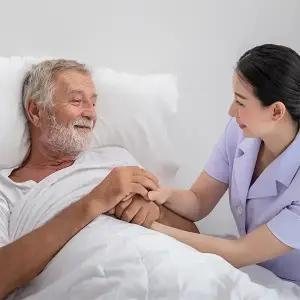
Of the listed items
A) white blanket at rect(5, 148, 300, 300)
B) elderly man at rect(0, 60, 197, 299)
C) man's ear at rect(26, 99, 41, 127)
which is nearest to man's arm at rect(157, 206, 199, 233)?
elderly man at rect(0, 60, 197, 299)

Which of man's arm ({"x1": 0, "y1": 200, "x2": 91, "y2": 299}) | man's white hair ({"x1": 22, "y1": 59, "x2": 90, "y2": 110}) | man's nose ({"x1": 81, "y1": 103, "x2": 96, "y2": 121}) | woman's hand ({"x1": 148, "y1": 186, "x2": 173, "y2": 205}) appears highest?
man's white hair ({"x1": 22, "y1": 59, "x2": 90, "y2": 110})

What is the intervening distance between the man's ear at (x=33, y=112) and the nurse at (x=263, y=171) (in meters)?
0.43

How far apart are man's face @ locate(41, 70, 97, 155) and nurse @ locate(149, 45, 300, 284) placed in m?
0.30

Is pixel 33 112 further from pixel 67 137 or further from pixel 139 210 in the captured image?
pixel 139 210

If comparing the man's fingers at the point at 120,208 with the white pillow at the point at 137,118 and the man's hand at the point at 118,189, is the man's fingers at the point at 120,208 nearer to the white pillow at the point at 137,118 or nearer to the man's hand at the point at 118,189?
the man's hand at the point at 118,189

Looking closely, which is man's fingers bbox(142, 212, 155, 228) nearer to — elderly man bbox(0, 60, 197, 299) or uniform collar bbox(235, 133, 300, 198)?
elderly man bbox(0, 60, 197, 299)

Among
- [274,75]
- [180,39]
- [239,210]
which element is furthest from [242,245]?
[180,39]

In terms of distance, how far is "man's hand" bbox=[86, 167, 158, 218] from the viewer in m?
1.29

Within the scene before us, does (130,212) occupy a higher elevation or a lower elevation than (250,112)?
lower

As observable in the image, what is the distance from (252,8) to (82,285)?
1264 mm

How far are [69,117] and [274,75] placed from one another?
1.98 ft

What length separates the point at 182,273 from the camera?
1126 millimetres

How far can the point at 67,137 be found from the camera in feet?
5.16

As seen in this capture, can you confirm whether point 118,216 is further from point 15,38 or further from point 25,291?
point 15,38
